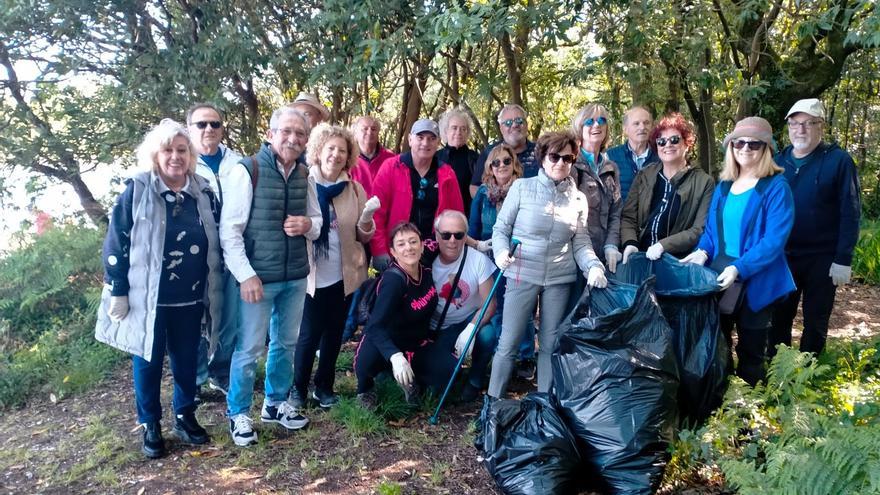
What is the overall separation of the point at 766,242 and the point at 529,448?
5.21 ft

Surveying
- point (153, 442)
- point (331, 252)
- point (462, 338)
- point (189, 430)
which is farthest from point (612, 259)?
point (153, 442)

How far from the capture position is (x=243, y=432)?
11.2 ft

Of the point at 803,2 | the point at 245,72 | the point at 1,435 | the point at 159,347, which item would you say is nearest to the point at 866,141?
the point at 803,2

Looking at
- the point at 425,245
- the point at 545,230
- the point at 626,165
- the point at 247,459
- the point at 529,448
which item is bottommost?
the point at 247,459

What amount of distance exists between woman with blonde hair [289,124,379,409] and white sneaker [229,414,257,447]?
1.34 ft

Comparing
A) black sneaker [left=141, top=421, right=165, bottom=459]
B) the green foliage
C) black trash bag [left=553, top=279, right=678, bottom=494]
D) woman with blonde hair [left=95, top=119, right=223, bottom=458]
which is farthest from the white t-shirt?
black sneaker [left=141, top=421, right=165, bottom=459]

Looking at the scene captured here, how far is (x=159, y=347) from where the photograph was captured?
318 cm

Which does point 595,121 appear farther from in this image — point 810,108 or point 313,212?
point 313,212

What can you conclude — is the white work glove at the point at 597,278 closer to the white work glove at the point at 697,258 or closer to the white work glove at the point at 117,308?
the white work glove at the point at 697,258

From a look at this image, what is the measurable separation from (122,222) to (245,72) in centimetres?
245

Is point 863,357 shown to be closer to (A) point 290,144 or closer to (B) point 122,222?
(A) point 290,144

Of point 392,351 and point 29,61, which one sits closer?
point 392,351

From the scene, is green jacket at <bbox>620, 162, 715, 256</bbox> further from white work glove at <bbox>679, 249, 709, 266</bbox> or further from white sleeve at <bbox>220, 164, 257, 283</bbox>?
white sleeve at <bbox>220, 164, 257, 283</bbox>

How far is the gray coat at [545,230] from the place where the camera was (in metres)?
3.35
